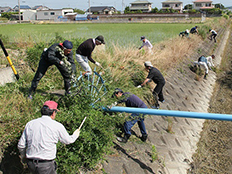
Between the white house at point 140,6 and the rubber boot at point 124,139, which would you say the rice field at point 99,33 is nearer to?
the rubber boot at point 124,139

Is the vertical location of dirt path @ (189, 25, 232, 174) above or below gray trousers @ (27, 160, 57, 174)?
below

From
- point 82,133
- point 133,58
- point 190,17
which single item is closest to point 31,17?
point 190,17

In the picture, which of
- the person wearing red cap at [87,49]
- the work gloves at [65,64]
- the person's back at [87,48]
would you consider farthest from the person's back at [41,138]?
the person's back at [87,48]

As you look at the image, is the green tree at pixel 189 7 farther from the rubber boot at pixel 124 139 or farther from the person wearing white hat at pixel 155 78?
the rubber boot at pixel 124 139

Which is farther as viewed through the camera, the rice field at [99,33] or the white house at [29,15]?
the white house at [29,15]

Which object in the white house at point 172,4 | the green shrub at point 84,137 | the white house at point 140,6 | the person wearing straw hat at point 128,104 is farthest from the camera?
the white house at point 172,4

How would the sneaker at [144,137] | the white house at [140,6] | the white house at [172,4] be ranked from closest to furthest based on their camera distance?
the sneaker at [144,137]
the white house at [140,6]
the white house at [172,4]

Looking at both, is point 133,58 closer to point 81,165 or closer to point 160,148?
point 160,148

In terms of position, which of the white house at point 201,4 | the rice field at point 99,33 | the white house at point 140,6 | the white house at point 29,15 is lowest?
the rice field at point 99,33

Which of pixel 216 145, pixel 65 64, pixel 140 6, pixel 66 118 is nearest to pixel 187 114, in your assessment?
pixel 66 118

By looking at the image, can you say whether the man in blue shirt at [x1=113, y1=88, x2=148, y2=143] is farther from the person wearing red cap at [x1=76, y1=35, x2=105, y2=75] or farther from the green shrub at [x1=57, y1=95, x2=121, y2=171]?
the person wearing red cap at [x1=76, y1=35, x2=105, y2=75]

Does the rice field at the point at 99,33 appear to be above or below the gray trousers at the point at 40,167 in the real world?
above

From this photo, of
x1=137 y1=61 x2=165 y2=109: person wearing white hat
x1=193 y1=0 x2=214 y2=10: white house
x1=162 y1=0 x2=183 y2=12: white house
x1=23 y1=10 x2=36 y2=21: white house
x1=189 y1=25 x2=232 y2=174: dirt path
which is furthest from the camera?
x1=193 y1=0 x2=214 y2=10: white house

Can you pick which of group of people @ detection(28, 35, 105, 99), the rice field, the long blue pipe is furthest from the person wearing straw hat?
the rice field
